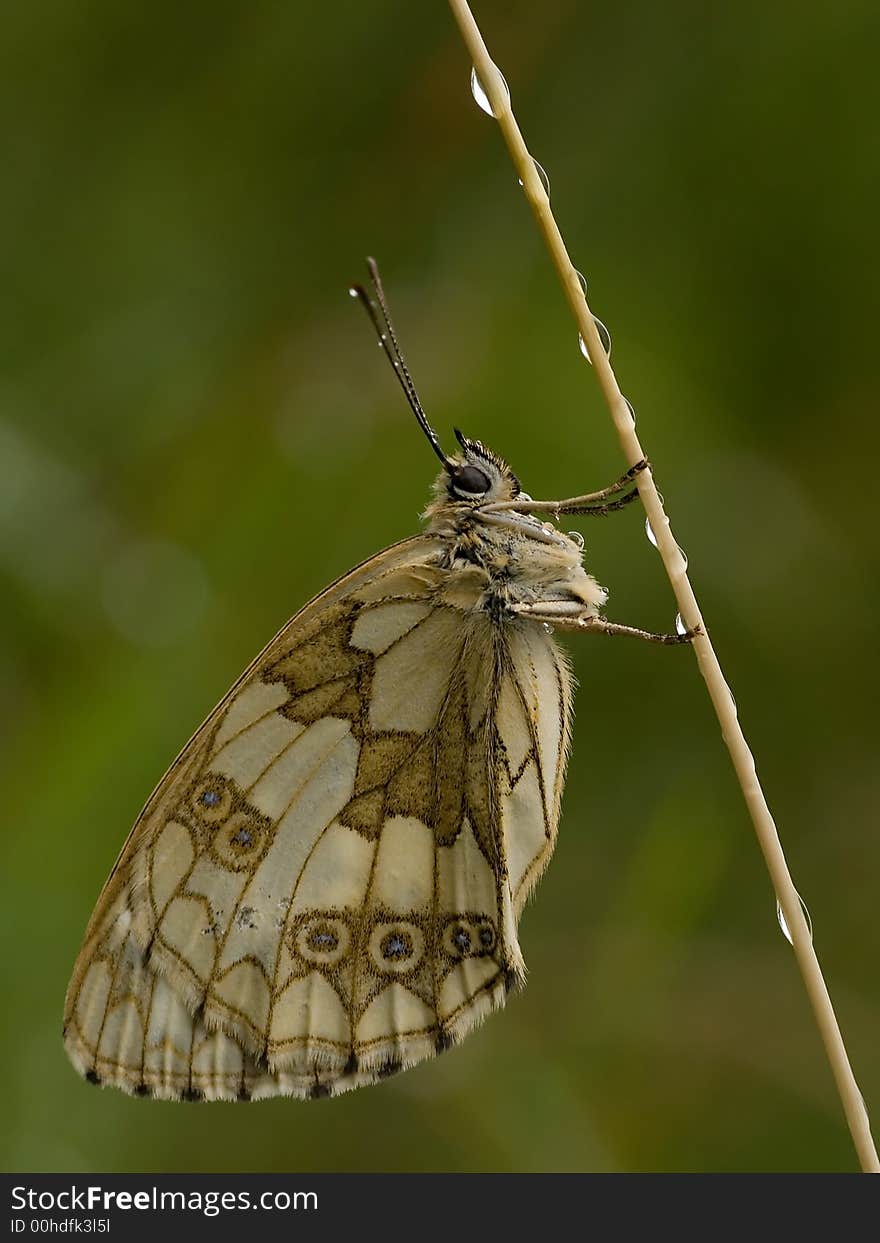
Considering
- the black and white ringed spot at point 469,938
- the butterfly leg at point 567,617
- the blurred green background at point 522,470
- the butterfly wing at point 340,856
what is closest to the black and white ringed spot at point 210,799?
the butterfly wing at point 340,856

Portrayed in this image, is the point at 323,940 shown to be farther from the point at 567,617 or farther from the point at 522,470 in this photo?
the point at 522,470

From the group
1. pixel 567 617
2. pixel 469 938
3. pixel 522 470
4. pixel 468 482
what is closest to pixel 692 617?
pixel 567 617

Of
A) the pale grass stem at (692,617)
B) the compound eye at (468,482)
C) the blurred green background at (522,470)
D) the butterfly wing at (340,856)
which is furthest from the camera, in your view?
the blurred green background at (522,470)

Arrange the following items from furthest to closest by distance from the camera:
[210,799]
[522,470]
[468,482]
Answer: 1. [522,470]
2. [468,482]
3. [210,799]

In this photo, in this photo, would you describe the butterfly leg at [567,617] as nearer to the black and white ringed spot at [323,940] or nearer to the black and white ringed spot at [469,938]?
the black and white ringed spot at [469,938]

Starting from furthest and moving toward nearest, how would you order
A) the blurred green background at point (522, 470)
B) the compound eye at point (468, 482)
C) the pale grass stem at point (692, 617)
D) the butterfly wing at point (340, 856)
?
the blurred green background at point (522, 470) → the compound eye at point (468, 482) → the butterfly wing at point (340, 856) → the pale grass stem at point (692, 617)

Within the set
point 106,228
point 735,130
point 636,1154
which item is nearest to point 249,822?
point 636,1154

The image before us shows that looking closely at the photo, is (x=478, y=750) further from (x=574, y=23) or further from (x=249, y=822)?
(x=574, y=23)

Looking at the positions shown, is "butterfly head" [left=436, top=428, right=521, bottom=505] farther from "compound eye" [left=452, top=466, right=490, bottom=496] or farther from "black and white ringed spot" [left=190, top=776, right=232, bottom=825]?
"black and white ringed spot" [left=190, top=776, right=232, bottom=825]
